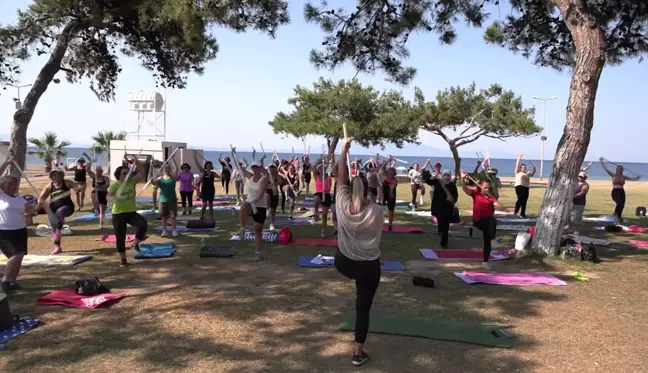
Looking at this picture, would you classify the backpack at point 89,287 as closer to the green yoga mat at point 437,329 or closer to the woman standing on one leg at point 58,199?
the woman standing on one leg at point 58,199

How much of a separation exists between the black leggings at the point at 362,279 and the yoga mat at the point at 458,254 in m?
5.26

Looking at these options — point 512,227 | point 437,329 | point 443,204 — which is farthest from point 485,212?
point 512,227

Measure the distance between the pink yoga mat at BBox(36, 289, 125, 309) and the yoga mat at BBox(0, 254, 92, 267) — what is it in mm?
2031

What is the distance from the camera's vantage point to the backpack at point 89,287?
6371 millimetres

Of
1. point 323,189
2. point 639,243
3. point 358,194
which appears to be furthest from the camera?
point 323,189

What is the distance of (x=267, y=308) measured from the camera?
6.18m

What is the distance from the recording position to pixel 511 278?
787 cm

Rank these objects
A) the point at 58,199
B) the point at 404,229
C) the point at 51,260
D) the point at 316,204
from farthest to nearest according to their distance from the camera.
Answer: the point at 316,204 → the point at 404,229 → the point at 58,199 → the point at 51,260

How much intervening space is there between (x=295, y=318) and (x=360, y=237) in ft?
6.51

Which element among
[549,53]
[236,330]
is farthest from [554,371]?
[549,53]

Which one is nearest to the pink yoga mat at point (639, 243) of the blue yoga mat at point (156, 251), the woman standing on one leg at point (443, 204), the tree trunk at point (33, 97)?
the woman standing on one leg at point (443, 204)

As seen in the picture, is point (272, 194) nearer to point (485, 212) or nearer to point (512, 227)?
point (485, 212)

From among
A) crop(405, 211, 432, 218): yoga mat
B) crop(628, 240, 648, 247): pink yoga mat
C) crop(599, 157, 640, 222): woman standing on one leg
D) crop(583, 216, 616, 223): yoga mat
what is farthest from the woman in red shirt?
crop(583, 216, 616, 223): yoga mat

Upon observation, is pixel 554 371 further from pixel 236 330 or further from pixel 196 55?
pixel 196 55
